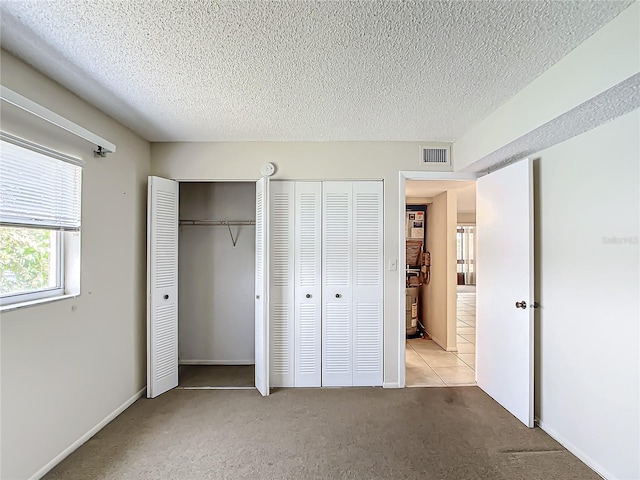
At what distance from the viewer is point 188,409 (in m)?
2.69

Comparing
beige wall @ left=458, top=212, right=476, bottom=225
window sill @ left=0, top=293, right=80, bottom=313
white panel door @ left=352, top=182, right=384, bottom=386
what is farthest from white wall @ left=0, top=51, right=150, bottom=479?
beige wall @ left=458, top=212, right=476, bottom=225

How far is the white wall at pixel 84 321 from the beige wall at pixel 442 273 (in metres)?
3.77

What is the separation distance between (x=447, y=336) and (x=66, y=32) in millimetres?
4780

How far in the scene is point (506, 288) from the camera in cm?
270

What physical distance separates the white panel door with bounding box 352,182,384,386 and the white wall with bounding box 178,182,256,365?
138cm

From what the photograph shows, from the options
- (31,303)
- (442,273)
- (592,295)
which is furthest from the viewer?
(442,273)

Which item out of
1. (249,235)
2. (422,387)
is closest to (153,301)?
(249,235)

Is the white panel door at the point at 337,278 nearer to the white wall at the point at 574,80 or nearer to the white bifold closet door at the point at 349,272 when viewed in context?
the white bifold closet door at the point at 349,272

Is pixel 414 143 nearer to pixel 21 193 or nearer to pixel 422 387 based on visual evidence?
pixel 422 387

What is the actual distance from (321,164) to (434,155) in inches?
44.8

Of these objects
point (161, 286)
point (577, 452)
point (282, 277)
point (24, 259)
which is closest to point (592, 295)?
point (577, 452)

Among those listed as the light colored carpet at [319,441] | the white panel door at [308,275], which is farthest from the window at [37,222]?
the white panel door at [308,275]

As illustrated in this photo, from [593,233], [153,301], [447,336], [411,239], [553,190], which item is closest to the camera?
[593,233]

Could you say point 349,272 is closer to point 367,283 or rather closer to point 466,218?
point 367,283
